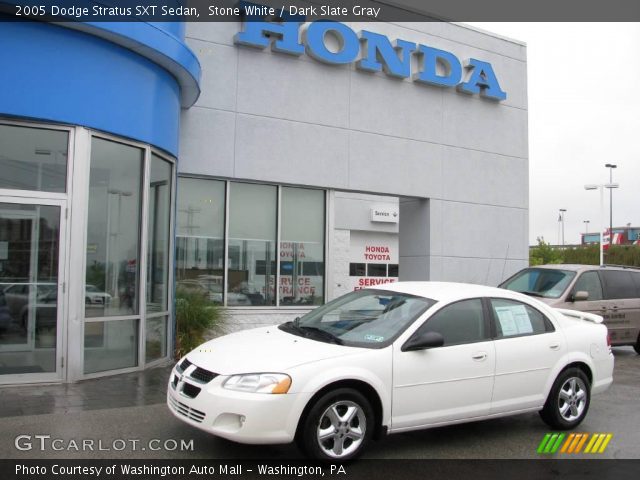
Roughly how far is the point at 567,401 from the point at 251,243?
6768mm

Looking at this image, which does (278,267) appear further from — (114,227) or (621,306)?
(621,306)

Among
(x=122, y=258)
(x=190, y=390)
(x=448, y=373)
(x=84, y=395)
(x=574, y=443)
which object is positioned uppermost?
(x=122, y=258)

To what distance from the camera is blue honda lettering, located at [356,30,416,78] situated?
13.4 meters

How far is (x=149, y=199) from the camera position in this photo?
944 cm

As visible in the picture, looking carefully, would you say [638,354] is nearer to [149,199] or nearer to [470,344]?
[470,344]

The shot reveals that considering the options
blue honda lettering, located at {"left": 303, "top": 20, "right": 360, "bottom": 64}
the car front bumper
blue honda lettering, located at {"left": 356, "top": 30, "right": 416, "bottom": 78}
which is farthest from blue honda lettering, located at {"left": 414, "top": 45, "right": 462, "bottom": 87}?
the car front bumper

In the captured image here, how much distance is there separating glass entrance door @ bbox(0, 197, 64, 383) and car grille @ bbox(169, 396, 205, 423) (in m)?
3.15

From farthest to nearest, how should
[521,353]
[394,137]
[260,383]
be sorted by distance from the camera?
[394,137] → [521,353] → [260,383]

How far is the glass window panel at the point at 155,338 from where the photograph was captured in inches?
373

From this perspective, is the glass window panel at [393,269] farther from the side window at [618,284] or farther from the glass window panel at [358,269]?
the side window at [618,284]

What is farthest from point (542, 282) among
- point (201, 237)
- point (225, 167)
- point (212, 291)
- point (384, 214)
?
point (384, 214)

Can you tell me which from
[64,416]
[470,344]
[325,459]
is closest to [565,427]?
[470,344]

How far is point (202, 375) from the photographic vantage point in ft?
18.0

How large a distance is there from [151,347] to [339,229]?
1664cm
